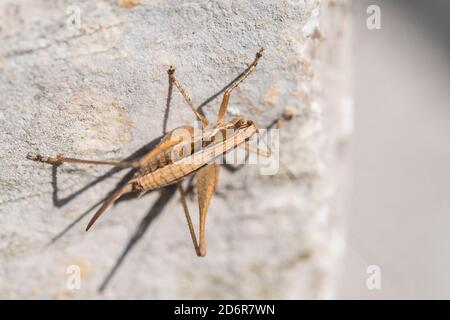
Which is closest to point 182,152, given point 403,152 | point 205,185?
point 205,185

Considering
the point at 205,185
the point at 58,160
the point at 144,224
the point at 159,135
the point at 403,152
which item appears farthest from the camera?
the point at 403,152

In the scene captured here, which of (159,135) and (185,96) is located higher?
(185,96)

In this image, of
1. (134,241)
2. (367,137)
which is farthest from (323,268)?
(367,137)

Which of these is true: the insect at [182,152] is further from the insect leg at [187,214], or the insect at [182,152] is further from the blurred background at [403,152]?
the blurred background at [403,152]

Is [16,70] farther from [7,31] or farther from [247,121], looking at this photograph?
[247,121]

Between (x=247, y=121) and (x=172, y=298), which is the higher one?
(x=247, y=121)

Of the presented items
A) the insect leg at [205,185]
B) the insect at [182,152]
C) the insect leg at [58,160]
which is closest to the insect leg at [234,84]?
the insect at [182,152]

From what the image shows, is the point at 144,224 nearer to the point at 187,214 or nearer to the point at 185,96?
the point at 187,214
